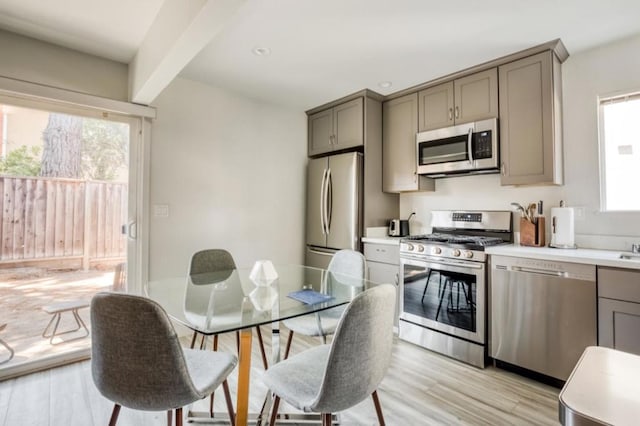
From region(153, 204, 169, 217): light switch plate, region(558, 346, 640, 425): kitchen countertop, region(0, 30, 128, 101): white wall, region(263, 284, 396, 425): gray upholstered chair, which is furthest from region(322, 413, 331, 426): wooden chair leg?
region(0, 30, 128, 101): white wall

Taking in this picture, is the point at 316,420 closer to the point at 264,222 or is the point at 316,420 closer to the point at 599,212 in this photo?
the point at 264,222

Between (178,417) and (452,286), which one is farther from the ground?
(452,286)

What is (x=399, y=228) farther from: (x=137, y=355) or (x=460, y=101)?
(x=137, y=355)

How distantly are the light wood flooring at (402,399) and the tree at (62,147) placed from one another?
1.50m

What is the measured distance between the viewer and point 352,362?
1188 millimetres

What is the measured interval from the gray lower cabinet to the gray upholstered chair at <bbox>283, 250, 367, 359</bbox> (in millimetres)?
835

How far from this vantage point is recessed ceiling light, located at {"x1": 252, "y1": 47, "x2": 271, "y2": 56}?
249 cm

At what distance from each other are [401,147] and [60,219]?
3146 millimetres

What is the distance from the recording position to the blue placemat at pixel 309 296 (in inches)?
66.5

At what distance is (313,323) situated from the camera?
6.85ft

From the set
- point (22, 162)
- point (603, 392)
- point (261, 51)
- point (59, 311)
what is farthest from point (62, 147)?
point (603, 392)

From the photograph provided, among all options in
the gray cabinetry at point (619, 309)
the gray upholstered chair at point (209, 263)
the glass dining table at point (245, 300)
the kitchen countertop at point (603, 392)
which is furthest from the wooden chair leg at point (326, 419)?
the gray cabinetry at point (619, 309)

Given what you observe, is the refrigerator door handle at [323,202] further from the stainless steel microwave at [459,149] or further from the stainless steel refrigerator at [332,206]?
the stainless steel microwave at [459,149]

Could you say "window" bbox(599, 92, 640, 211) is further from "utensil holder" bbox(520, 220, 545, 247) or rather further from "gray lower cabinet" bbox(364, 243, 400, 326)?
"gray lower cabinet" bbox(364, 243, 400, 326)
